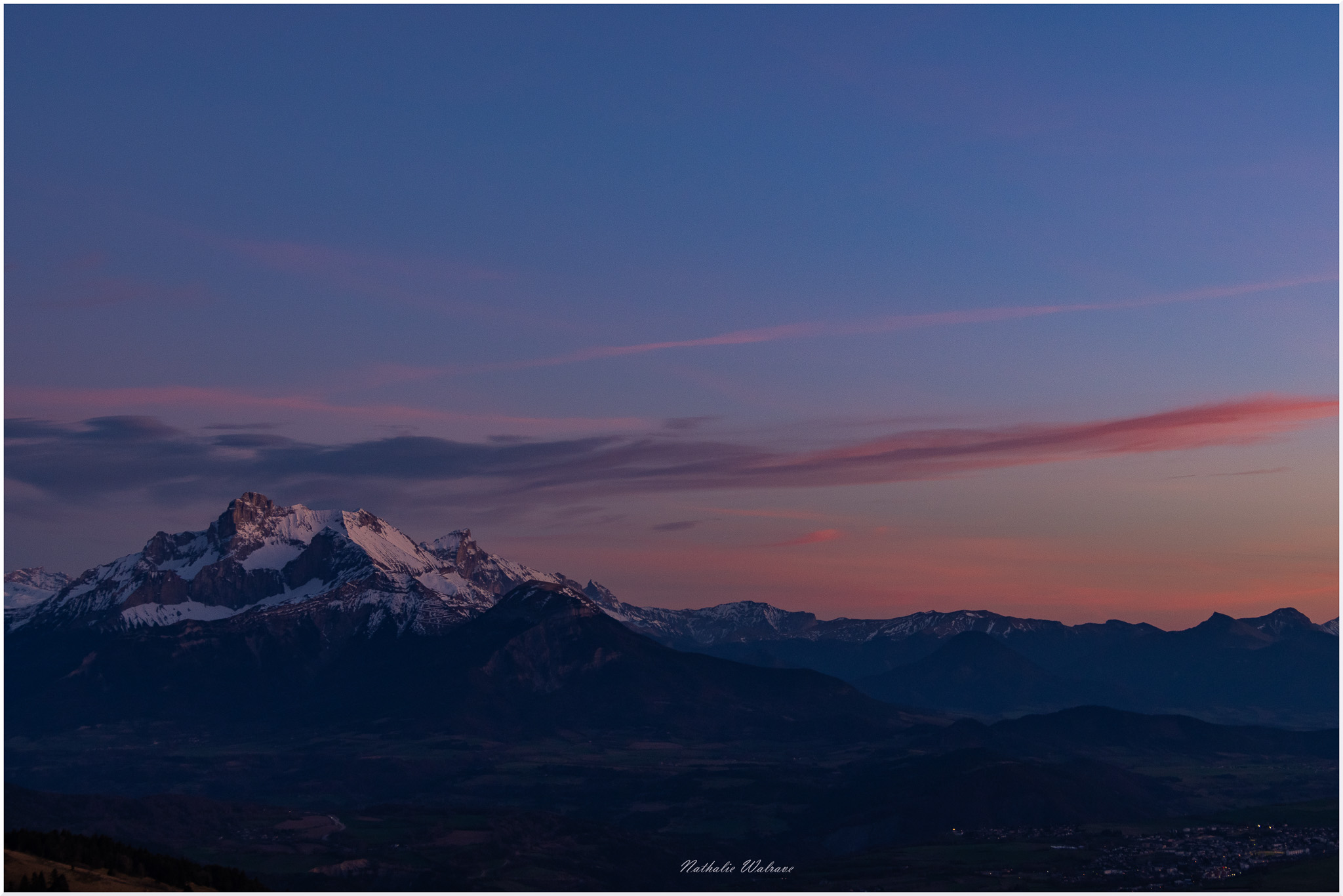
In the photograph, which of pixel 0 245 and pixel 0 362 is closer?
pixel 0 362

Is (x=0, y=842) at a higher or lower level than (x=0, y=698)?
lower

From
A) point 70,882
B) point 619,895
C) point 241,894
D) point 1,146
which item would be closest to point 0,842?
point 70,882

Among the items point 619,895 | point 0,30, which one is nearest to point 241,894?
point 619,895

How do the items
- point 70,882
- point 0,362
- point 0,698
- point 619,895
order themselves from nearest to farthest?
point 0,362 → point 619,895 → point 70,882 → point 0,698

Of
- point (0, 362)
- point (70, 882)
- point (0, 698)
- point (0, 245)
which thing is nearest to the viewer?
point (0, 362)

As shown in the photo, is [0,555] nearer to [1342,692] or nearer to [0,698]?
[0,698]

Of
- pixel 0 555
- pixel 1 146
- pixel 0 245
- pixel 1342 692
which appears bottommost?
pixel 1342 692

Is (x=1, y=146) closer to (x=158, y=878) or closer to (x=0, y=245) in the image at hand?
(x=0, y=245)

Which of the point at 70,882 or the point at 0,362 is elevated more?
the point at 0,362

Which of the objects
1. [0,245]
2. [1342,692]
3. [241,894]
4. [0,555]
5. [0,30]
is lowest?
[241,894]
